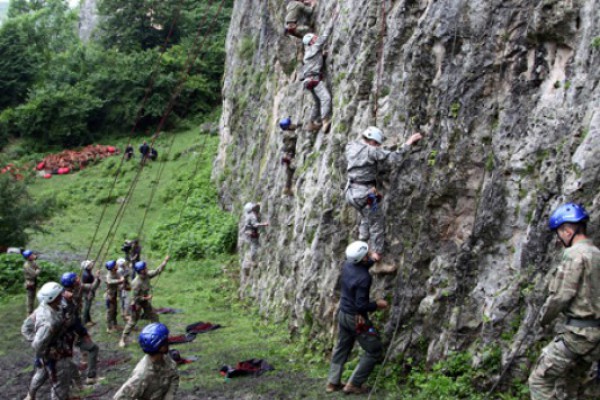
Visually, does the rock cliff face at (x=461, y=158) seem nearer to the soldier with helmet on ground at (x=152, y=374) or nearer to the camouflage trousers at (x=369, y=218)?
the camouflage trousers at (x=369, y=218)

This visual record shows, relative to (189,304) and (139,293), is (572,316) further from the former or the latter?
(189,304)

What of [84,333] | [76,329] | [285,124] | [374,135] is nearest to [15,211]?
[285,124]

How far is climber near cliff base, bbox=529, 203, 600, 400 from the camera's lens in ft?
20.0

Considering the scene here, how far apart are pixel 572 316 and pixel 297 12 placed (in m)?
11.7

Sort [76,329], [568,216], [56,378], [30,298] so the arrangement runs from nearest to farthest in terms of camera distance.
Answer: [568,216] < [56,378] < [76,329] < [30,298]

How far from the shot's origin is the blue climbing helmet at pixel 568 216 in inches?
248

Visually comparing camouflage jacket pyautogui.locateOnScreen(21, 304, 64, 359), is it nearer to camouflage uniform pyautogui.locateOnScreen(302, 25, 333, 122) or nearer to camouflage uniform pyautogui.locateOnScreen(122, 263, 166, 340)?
camouflage uniform pyautogui.locateOnScreen(122, 263, 166, 340)

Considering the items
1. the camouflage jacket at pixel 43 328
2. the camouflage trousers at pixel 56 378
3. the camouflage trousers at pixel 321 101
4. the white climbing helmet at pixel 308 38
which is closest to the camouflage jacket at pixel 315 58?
the white climbing helmet at pixel 308 38

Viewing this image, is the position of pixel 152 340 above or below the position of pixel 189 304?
above

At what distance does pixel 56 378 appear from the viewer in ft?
33.4

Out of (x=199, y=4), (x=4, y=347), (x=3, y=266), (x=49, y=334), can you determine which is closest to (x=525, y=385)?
(x=49, y=334)

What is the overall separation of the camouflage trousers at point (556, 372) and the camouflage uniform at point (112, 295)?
11.6 meters

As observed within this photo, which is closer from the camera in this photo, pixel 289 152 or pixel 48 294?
pixel 48 294

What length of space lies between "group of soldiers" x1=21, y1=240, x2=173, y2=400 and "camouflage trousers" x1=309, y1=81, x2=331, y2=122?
5561 mm
